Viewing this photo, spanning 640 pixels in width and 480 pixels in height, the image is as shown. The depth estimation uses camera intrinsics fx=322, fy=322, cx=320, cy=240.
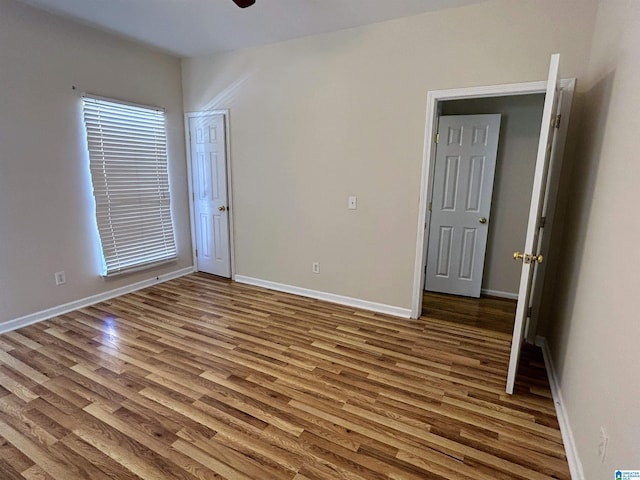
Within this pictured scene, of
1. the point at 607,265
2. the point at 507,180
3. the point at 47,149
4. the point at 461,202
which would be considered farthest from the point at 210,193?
the point at 607,265

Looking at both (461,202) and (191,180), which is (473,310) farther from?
(191,180)

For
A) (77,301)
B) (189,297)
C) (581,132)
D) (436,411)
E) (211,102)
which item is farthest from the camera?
(211,102)

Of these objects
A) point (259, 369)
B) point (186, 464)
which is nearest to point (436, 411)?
point (259, 369)

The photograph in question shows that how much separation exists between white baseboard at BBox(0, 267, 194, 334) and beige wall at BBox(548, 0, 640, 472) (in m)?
4.18

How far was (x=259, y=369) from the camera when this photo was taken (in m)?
2.33

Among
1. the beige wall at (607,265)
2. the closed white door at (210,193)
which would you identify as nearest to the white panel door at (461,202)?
the beige wall at (607,265)

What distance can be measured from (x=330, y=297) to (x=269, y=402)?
1693 mm

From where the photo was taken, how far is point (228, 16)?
2816 mm

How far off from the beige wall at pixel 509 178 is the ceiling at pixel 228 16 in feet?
4.37

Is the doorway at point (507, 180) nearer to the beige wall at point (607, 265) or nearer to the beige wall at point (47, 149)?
the beige wall at point (607, 265)

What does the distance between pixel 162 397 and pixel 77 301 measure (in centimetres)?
206

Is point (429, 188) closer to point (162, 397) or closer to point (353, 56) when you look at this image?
point (353, 56)

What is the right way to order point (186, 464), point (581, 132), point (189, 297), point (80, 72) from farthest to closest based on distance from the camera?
1. point (189, 297)
2. point (80, 72)
3. point (581, 132)
4. point (186, 464)

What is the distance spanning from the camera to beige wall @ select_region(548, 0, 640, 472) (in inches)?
46.1
